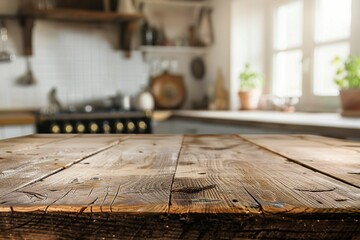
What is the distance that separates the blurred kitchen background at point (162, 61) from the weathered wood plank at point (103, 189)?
1692mm

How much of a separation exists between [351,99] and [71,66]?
7.71 feet

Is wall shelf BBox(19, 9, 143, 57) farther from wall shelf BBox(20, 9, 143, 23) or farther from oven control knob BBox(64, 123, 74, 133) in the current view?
oven control knob BBox(64, 123, 74, 133)

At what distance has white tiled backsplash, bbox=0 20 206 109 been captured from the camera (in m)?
3.09

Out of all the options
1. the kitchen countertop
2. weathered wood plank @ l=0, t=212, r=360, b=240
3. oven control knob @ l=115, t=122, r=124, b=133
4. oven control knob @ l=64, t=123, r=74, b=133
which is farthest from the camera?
oven control knob @ l=115, t=122, r=124, b=133

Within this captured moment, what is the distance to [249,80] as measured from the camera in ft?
9.68

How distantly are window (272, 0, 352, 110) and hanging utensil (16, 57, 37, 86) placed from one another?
2072 millimetres

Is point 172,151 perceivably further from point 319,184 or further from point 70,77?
point 70,77

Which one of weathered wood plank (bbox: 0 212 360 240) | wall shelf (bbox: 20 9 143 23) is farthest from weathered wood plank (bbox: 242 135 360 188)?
wall shelf (bbox: 20 9 143 23)

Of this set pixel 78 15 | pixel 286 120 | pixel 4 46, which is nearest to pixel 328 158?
pixel 286 120

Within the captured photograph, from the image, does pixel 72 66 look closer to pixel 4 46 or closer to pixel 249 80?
pixel 4 46

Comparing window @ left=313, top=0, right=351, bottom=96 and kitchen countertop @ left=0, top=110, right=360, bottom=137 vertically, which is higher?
window @ left=313, top=0, right=351, bottom=96

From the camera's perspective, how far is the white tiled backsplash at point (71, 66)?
3088mm

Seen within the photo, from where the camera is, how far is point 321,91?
8.50 feet

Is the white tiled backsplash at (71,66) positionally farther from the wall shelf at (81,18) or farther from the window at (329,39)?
the window at (329,39)
